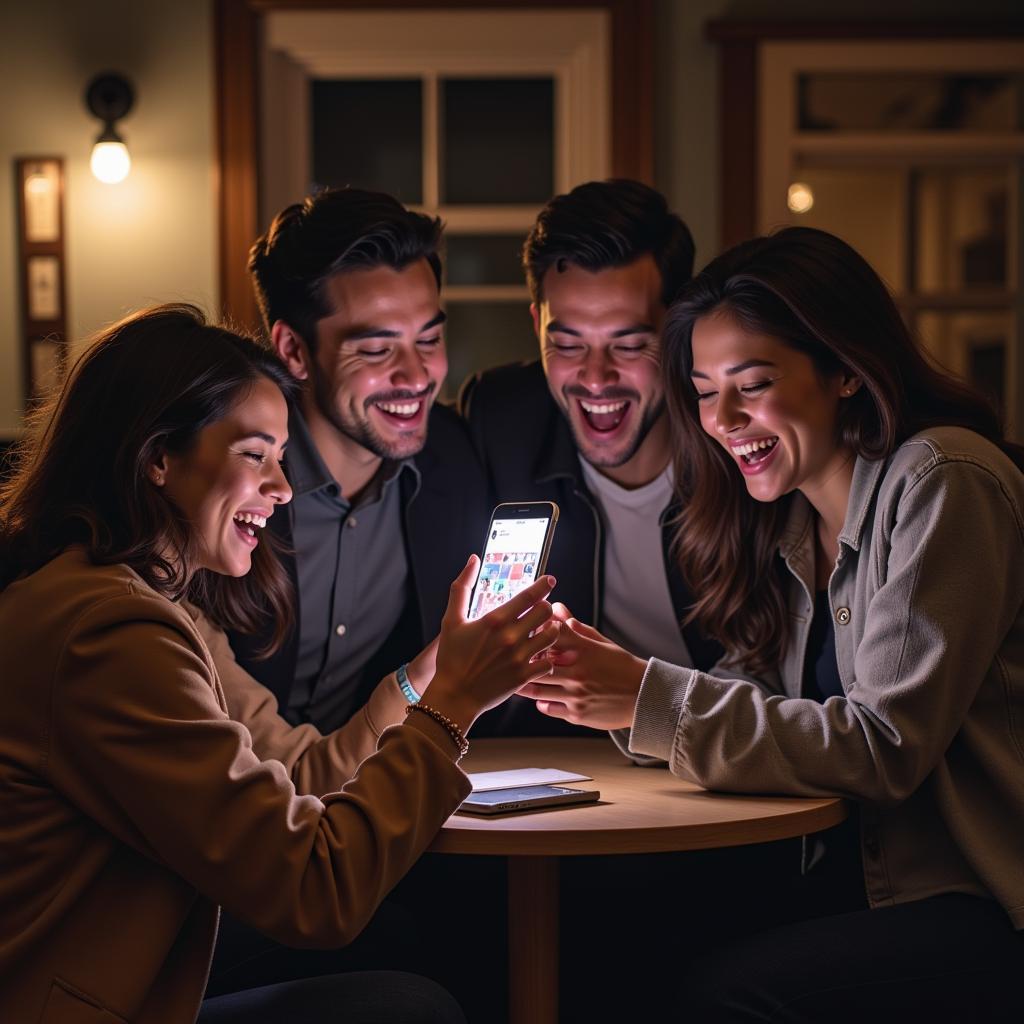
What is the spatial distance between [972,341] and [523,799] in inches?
134

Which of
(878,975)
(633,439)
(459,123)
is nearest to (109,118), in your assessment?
(459,123)

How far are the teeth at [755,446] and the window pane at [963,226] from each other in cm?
278

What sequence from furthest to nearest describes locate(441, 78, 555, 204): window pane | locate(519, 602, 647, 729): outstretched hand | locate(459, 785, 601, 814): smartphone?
1. locate(441, 78, 555, 204): window pane
2. locate(519, 602, 647, 729): outstretched hand
3. locate(459, 785, 601, 814): smartphone

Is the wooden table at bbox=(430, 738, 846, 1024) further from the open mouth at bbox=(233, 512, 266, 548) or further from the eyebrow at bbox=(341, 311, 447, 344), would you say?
the eyebrow at bbox=(341, 311, 447, 344)

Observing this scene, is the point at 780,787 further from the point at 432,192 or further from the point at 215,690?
the point at 432,192

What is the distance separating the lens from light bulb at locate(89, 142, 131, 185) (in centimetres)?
418

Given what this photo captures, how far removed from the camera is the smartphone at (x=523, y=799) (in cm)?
157

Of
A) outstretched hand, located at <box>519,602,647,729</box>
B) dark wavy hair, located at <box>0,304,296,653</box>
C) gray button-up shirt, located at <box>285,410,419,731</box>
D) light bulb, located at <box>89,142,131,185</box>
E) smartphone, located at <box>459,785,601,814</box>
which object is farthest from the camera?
light bulb, located at <box>89,142,131,185</box>

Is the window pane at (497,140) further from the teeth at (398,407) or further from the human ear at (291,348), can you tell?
the teeth at (398,407)

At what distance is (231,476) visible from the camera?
1.48 meters

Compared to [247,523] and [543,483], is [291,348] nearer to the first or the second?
[543,483]

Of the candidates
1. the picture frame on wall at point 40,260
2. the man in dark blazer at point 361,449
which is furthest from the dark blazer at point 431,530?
the picture frame on wall at point 40,260

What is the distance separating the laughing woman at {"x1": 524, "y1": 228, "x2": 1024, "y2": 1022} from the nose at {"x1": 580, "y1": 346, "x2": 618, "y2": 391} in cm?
34

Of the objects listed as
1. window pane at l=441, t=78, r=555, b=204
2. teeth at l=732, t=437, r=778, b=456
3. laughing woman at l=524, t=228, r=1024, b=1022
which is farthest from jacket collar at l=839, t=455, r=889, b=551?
window pane at l=441, t=78, r=555, b=204
